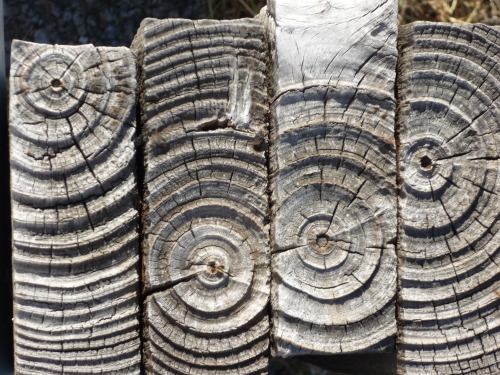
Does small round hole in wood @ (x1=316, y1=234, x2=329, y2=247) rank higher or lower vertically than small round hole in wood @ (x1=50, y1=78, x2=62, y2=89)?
lower

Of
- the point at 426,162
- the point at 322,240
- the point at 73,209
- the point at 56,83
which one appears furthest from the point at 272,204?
the point at 56,83

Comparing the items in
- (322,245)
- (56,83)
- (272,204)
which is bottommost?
(322,245)

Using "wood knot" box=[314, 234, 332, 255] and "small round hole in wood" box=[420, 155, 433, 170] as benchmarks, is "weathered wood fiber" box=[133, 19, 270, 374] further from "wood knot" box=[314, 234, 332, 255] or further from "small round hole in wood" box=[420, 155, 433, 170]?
"small round hole in wood" box=[420, 155, 433, 170]

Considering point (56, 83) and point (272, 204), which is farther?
point (272, 204)

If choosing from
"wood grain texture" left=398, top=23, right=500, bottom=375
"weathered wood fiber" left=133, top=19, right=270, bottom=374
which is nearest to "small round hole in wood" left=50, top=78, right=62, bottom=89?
"weathered wood fiber" left=133, top=19, right=270, bottom=374

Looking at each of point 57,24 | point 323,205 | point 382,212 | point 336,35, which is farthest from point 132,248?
point 57,24

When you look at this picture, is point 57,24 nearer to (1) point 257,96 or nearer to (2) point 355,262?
(1) point 257,96

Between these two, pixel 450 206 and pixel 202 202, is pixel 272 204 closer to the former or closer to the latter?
pixel 202 202
